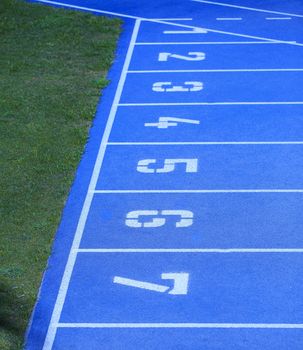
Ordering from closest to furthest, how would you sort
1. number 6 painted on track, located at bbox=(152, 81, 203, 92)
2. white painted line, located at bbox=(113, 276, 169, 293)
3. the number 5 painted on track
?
1. white painted line, located at bbox=(113, 276, 169, 293)
2. the number 5 painted on track
3. number 6 painted on track, located at bbox=(152, 81, 203, 92)

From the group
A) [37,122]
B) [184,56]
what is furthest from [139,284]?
[184,56]

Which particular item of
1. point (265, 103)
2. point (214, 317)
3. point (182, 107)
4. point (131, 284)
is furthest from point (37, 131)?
point (214, 317)

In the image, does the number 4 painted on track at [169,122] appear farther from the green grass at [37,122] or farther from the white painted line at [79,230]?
the green grass at [37,122]

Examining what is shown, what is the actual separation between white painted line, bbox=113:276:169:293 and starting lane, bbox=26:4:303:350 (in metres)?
0.02

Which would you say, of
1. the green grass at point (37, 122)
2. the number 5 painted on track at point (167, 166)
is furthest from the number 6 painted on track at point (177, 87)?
the number 5 painted on track at point (167, 166)

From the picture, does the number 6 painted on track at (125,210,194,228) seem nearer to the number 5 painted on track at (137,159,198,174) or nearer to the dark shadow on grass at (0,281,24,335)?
the number 5 painted on track at (137,159,198,174)

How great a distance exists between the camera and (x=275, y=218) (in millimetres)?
12406

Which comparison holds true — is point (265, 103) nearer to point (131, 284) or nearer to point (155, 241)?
point (155, 241)

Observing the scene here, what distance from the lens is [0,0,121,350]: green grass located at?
11320 mm

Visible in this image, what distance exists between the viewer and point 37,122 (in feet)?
52.5

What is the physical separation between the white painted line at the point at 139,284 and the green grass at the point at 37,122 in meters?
0.87

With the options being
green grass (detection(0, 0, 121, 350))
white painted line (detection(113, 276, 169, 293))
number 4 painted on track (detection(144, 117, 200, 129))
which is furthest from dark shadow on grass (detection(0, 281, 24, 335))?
number 4 painted on track (detection(144, 117, 200, 129))

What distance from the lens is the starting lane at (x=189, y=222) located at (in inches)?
400

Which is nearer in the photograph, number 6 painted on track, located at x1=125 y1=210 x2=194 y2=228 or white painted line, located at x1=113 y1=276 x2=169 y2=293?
white painted line, located at x1=113 y1=276 x2=169 y2=293
